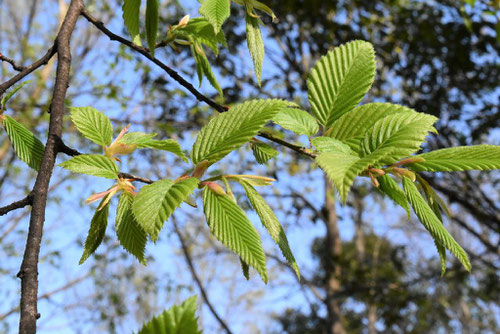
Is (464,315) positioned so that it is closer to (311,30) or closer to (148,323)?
(311,30)

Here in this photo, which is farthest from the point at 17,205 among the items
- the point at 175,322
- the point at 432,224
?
the point at 432,224

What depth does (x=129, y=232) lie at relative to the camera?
52cm

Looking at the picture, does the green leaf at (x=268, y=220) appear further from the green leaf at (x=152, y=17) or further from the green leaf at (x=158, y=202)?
the green leaf at (x=152, y=17)

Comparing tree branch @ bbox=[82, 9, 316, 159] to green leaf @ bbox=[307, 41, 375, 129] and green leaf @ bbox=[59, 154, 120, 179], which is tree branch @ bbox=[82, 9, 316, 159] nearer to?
green leaf @ bbox=[307, 41, 375, 129]

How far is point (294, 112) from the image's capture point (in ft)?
1.90

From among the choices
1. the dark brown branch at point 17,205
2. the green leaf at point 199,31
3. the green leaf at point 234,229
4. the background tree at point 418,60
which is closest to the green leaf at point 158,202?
the green leaf at point 234,229

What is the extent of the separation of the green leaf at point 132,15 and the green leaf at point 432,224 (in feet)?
1.30

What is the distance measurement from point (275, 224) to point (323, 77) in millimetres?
186

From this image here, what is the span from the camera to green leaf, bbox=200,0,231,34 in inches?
23.3

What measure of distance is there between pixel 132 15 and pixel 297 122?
278 millimetres

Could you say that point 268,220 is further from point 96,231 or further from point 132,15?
point 132,15

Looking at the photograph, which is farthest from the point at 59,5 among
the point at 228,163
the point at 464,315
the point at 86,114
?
the point at 464,315

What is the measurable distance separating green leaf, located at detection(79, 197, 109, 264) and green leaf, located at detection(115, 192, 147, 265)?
0.08 ft

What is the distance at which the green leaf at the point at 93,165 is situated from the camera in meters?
0.48
